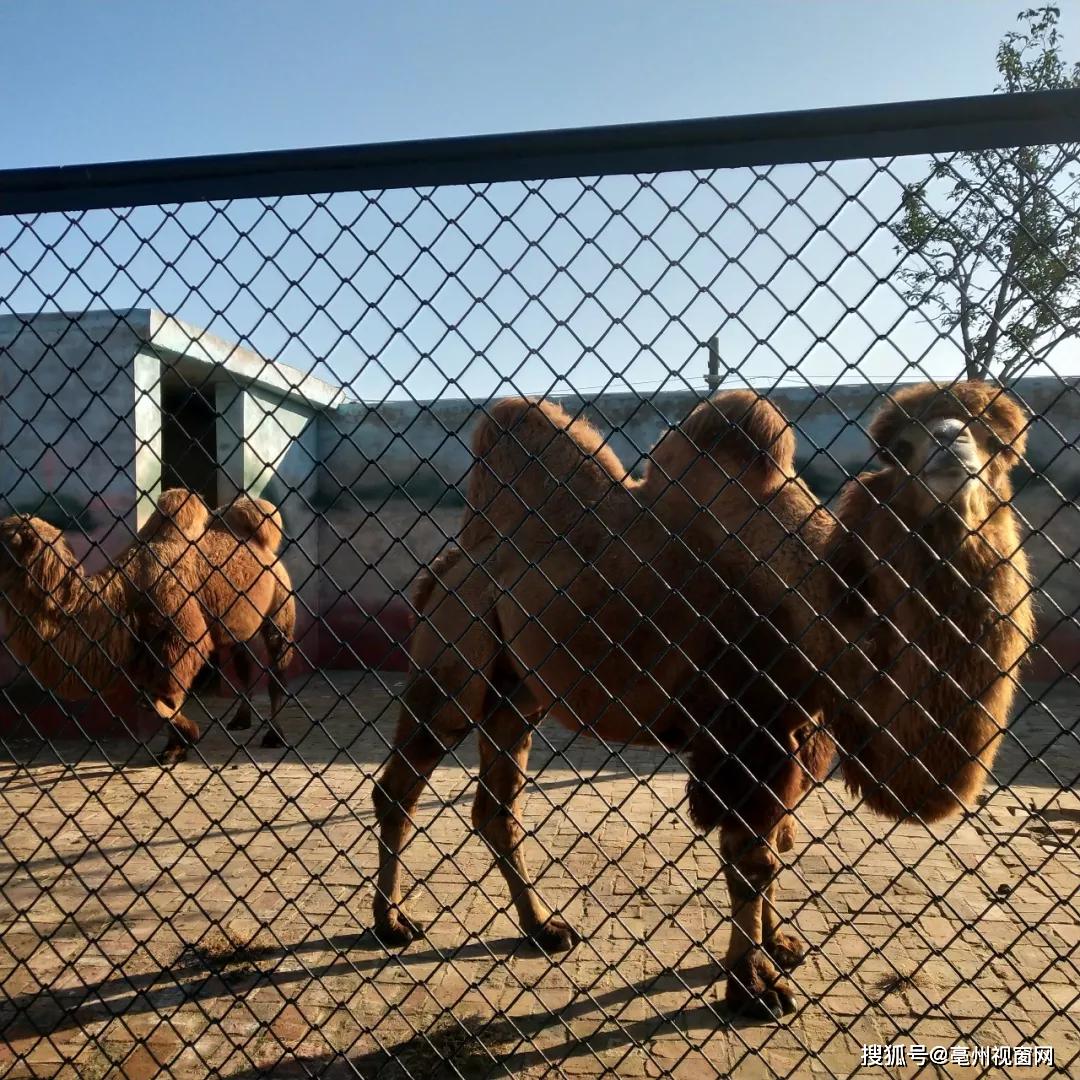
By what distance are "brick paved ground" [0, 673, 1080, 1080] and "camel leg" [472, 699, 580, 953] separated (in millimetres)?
118

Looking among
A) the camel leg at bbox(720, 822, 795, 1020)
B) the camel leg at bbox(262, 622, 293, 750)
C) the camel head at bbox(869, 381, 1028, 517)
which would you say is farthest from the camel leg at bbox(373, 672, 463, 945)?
the camel leg at bbox(262, 622, 293, 750)

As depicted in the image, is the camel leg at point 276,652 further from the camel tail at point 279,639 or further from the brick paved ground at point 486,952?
the brick paved ground at point 486,952

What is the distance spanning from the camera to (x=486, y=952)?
3.82 m

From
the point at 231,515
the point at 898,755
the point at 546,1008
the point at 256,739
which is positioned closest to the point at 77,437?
the point at 231,515

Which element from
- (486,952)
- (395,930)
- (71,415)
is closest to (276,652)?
(71,415)

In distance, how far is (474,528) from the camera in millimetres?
4020

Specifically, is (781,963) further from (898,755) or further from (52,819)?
(52,819)

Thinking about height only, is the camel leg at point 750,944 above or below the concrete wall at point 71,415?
below

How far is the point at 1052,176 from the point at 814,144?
19.3 inches

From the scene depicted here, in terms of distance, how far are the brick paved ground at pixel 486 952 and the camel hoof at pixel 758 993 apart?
0.23ft

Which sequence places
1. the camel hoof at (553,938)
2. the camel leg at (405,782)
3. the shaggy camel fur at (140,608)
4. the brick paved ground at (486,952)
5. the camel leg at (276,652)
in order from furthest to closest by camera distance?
the camel leg at (276,652), the shaggy camel fur at (140,608), the camel leg at (405,782), the camel hoof at (553,938), the brick paved ground at (486,952)

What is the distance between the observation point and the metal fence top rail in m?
1.91

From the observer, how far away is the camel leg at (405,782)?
3871 mm

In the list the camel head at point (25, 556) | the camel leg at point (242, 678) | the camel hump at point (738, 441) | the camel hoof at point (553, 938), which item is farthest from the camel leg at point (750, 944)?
the camel leg at point (242, 678)
